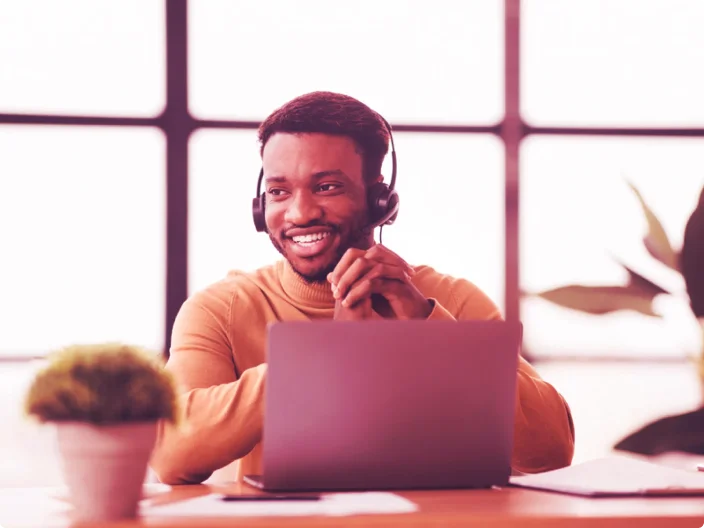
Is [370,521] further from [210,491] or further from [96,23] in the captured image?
[96,23]

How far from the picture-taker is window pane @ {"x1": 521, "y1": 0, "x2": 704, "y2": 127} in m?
3.19

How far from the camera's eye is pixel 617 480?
1.29 metres

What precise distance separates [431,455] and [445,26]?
227 cm

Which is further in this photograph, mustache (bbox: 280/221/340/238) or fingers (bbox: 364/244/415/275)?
mustache (bbox: 280/221/340/238)

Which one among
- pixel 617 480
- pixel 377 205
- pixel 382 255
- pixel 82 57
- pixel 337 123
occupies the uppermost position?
pixel 82 57

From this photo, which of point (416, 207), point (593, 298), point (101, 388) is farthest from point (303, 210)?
point (416, 207)

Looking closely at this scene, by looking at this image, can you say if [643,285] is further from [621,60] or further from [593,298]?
[621,60]

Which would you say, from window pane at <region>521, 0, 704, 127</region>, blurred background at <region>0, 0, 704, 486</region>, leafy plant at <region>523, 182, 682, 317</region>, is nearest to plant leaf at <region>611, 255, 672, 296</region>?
leafy plant at <region>523, 182, 682, 317</region>

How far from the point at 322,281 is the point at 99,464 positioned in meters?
1.12

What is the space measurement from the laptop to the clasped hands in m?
0.49

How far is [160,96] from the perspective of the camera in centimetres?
296

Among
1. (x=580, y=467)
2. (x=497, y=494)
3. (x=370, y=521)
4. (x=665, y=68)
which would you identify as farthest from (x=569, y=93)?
(x=370, y=521)

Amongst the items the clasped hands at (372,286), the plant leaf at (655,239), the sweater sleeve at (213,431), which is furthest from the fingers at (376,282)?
the plant leaf at (655,239)

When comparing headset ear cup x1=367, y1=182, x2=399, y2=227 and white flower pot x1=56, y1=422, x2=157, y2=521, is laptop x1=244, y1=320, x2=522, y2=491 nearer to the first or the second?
white flower pot x1=56, y1=422, x2=157, y2=521
